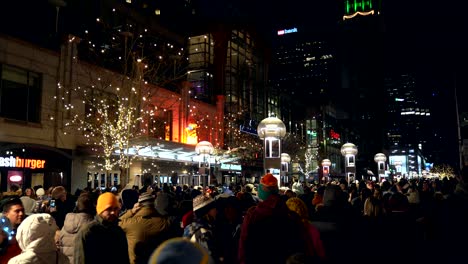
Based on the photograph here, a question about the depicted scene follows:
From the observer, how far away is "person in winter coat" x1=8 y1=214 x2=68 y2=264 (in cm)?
407

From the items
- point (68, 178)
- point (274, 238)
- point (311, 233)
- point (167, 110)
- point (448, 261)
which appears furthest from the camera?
point (167, 110)

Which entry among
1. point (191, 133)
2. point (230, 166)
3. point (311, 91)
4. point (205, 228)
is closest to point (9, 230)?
point (205, 228)

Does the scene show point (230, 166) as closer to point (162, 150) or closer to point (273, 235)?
point (162, 150)

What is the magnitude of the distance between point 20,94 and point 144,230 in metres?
18.6

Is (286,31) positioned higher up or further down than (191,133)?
higher up

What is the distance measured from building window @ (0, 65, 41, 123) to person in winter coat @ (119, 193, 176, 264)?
1782 centimetres

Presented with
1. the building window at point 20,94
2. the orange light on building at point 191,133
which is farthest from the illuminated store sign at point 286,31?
the building window at point 20,94

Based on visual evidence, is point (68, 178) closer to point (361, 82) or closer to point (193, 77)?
point (193, 77)

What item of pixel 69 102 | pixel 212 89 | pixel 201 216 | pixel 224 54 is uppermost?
pixel 224 54

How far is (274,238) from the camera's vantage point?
14.8ft

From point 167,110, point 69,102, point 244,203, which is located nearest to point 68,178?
point 69,102

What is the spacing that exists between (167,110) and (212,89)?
991 cm

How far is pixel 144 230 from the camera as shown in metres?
5.20

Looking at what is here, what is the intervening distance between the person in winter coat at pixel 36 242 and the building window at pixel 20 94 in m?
18.4
